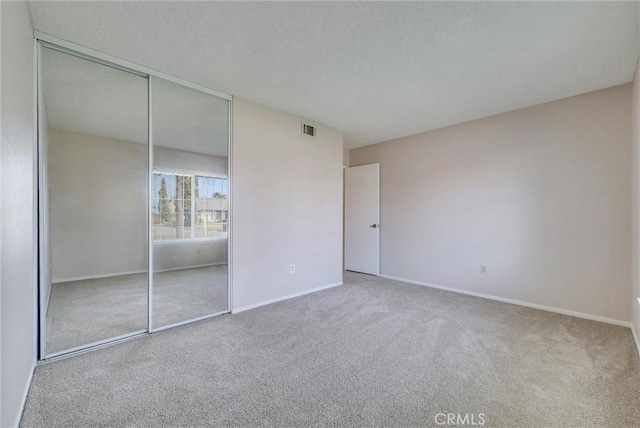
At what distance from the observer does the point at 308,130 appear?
4.22 meters

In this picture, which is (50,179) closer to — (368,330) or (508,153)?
(368,330)

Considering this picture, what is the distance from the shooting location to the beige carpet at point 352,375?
1695 millimetres

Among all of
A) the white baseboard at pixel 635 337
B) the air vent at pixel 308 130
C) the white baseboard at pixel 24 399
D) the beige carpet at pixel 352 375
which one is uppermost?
the air vent at pixel 308 130

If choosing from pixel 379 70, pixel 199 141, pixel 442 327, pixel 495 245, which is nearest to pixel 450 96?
pixel 379 70

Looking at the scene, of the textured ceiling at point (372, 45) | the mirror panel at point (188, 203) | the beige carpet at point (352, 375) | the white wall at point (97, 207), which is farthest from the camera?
the mirror panel at point (188, 203)

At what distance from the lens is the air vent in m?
4.15

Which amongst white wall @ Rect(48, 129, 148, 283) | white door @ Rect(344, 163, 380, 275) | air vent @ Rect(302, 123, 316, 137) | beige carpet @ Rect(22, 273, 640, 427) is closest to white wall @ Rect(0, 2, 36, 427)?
beige carpet @ Rect(22, 273, 640, 427)

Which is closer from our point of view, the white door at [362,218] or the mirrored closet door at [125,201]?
the mirrored closet door at [125,201]

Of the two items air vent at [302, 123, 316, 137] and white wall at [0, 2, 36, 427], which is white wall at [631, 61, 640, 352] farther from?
white wall at [0, 2, 36, 427]

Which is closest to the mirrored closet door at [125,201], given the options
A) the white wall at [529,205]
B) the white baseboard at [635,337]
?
the white wall at [529,205]

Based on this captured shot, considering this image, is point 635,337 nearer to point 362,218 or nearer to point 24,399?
point 362,218

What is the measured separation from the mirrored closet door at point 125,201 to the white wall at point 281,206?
188 millimetres

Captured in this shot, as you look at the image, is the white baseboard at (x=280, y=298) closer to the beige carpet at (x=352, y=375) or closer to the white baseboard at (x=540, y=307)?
the beige carpet at (x=352, y=375)

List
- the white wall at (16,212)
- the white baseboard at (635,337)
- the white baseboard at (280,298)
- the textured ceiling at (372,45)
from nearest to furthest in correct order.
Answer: the white wall at (16,212) < the textured ceiling at (372,45) < the white baseboard at (635,337) < the white baseboard at (280,298)
